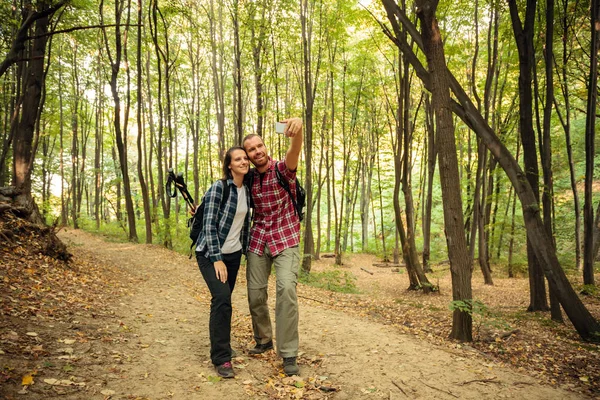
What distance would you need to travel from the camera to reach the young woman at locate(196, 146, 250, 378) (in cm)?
325

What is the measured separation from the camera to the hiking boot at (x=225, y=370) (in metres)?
3.23

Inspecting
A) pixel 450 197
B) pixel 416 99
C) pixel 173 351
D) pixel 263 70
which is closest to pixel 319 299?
pixel 450 197

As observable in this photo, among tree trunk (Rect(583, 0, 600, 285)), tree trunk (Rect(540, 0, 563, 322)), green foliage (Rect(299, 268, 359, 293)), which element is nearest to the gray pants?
tree trunk (Rect(540, 0, 563, 322))

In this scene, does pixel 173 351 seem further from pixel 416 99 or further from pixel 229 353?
pixel 416 99

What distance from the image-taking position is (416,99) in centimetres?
2066


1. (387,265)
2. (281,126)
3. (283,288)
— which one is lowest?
(387,265)

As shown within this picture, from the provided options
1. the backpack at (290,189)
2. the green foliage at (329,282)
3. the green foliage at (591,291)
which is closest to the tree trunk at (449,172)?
the backpack at (290,189)

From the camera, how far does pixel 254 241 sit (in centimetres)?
362

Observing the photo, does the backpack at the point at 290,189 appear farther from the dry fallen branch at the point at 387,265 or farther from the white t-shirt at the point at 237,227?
the dry fallen branch at the point at 387,265

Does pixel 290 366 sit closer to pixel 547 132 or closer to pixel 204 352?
pixel 204 352

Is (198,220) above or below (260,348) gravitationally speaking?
above

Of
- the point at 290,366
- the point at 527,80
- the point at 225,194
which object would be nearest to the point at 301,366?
the point at 290,366

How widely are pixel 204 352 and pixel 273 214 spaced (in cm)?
171

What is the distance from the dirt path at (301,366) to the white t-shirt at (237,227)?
118cm
